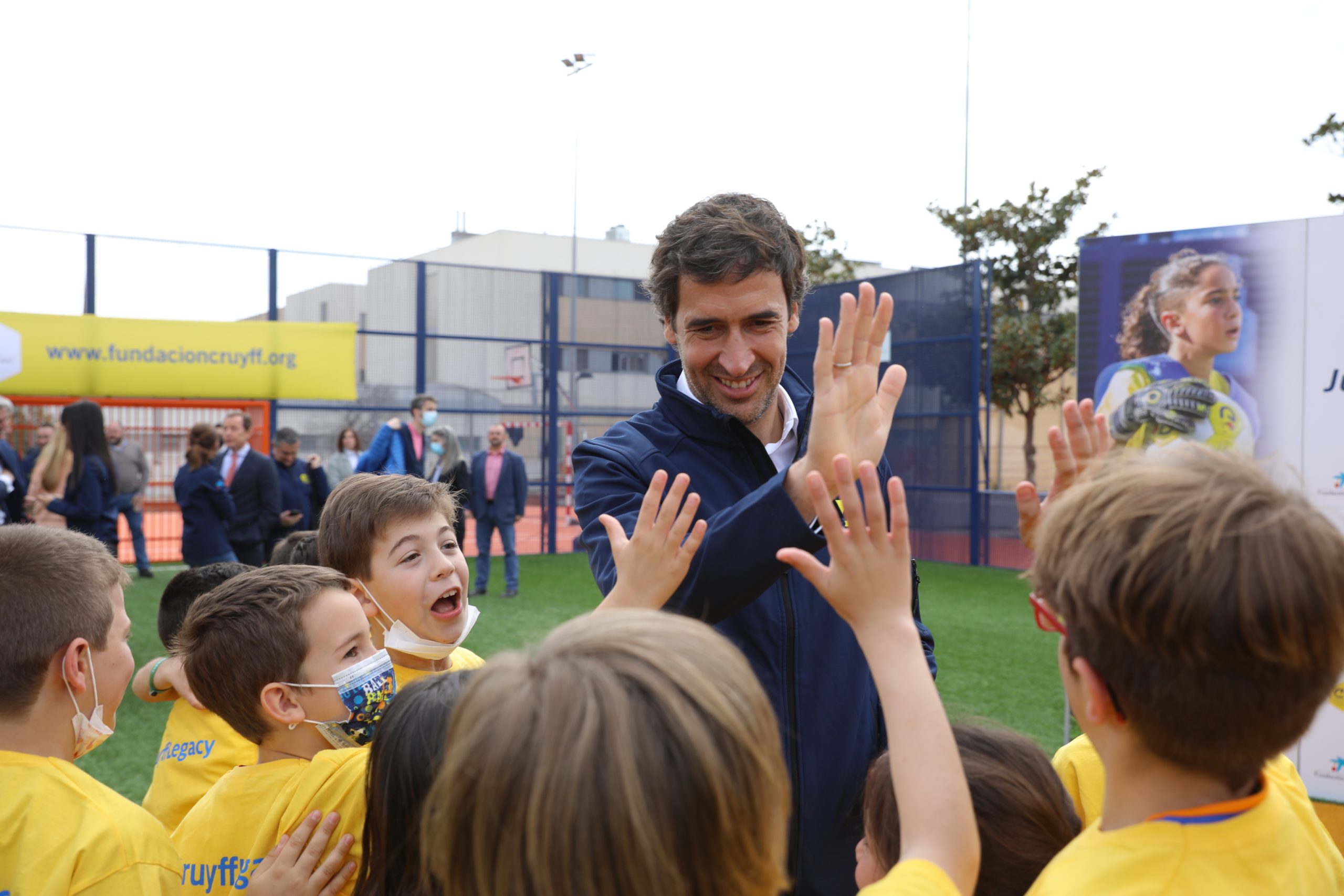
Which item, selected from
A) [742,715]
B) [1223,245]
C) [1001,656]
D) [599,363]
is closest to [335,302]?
[599,363]

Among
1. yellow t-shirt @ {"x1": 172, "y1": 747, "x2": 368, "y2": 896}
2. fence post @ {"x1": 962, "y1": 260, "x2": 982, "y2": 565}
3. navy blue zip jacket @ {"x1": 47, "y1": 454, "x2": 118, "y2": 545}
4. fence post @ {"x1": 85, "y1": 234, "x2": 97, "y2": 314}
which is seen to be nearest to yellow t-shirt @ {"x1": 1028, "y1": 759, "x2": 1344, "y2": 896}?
yellow t-shirt @ {"x1": 172, "y1": 747, "x2": 368, "y2": 896}

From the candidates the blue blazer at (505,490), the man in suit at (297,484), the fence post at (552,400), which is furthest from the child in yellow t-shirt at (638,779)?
the fence post at (552,400)

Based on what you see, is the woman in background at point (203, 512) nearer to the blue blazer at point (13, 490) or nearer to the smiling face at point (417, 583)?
the blue blazer at point (13, 490)

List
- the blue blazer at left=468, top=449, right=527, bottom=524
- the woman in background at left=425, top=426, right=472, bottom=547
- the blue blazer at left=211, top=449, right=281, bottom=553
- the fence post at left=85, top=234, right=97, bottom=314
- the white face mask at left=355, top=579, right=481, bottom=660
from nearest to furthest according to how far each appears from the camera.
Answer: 1. the white face mask at left=355, top=579, right=481, bottom=660
2. the blue blazer at left=211, top=449, right=281, bottom=553
3. the woman in background at left=425, top=426, right=472, bottom=547
4. the blue blazer at left=468, top=449, right=527, bottom=524
5. the fence post at left=85, top=234, right=97, bottom=314

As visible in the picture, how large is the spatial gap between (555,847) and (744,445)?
1.10m

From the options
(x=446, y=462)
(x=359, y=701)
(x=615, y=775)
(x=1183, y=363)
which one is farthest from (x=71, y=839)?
(x=446, y=462)

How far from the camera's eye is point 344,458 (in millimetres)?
10141

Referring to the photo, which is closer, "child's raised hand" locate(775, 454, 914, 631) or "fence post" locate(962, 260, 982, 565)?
"child's raised hand" locate(775, 454, 914, 631)

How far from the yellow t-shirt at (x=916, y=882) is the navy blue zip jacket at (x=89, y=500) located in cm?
713

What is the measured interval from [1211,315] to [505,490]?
708 cm

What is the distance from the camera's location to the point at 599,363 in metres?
14.0

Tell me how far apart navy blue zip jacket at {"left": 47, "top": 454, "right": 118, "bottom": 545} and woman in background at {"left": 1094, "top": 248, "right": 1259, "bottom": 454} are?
6.54 meters

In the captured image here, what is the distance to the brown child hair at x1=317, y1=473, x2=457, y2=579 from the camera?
2357mm

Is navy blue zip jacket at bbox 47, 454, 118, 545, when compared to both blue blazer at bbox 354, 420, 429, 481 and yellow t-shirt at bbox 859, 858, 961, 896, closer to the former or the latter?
blue blazer at bbox 354, 420, 429, 481
